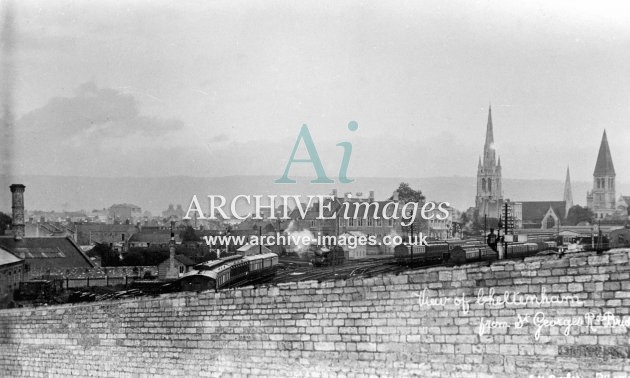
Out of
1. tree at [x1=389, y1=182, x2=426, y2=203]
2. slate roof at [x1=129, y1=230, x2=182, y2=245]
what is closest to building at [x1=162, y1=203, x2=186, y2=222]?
slate roof at [x1=129, y1=230, x2=182, y2=245]

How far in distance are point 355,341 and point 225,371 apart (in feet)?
9.84

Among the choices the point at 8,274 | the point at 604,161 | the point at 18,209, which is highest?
the point at 604,161

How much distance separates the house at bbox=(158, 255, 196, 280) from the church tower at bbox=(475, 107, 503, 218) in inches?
344

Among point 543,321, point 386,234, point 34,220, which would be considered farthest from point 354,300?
point 34,220

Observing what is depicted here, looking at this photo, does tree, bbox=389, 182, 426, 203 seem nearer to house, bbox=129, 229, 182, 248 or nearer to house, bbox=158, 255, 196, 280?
house, bbox=158, 255, 196, 280

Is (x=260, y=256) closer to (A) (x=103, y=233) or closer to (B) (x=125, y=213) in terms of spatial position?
(B) (x=125, y=213)

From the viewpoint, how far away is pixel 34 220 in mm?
21281

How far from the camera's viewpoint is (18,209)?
A: 20.4 meters

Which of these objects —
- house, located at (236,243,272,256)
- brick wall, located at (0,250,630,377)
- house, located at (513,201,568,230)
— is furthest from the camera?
house, located at (513,201,568,230)

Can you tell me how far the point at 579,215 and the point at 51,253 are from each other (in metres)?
21.5

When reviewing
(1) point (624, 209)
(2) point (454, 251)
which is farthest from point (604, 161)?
(1) point (624, 209)

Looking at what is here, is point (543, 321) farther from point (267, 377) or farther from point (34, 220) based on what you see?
point (34, 220)

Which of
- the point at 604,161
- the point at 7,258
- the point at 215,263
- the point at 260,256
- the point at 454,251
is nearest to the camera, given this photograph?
the point at 215,263

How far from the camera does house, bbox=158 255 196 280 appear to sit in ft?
66.8
